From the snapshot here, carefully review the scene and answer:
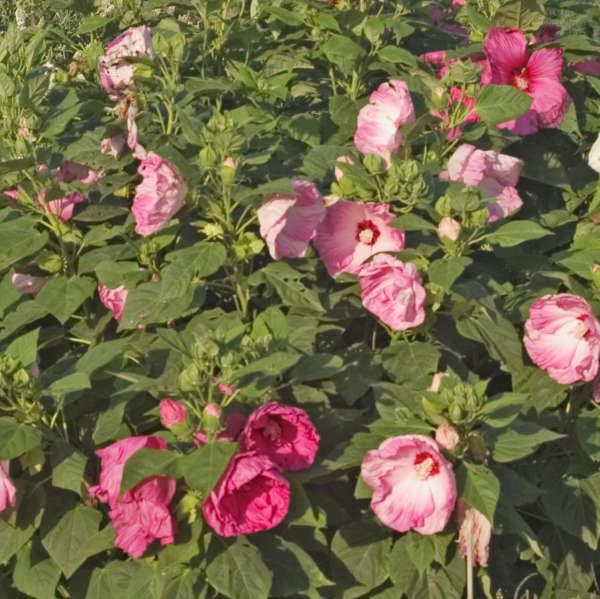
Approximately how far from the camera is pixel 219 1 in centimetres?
367

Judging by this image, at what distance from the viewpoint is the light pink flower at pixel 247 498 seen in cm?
219

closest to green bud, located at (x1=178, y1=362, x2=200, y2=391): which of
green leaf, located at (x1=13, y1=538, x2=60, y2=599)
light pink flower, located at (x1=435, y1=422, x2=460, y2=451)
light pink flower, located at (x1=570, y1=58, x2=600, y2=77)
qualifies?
light pink flower, located at (x1=435, y1=422, x2=460, y2=451)

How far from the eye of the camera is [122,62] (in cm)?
340

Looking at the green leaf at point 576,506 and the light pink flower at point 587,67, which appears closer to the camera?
the green leaf at point 576,506

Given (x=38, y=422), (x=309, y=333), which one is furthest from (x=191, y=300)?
(x=38, y=422)

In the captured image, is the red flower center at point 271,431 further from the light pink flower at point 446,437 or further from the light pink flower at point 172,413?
the light pink flower at point 446,437

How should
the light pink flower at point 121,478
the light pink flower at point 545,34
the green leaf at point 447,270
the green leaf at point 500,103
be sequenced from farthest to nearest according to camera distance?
the light pink flower at point 545,34 → the green leaf at point 500,103 → the green leaf at point 447,270 → the light pink flower at point 121,478

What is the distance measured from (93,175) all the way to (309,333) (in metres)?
0.87

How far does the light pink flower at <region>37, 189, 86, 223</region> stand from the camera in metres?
3.06

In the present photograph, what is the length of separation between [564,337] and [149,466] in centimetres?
117

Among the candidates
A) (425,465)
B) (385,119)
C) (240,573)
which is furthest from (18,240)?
(425,465)

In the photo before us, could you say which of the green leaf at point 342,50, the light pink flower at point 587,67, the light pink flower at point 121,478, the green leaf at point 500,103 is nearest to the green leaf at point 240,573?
the light pink flower at point 121,478

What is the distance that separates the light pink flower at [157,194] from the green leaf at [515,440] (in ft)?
2.99

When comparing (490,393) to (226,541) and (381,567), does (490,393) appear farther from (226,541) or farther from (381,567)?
(226,541)
